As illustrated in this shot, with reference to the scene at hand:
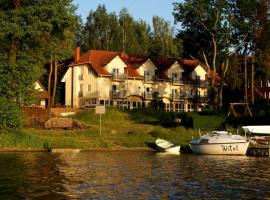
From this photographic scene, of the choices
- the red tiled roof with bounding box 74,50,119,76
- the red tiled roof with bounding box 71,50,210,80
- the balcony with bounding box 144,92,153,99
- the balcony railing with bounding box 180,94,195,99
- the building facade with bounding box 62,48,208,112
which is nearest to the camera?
the red tiled roof with bounding box 74,50,119,76

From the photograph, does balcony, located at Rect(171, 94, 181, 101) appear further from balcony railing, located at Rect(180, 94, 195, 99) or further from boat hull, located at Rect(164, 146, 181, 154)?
boat hull, located at Rect(164, 146, 181, 154)

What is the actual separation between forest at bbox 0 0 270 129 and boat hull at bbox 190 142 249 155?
16833 millimetres

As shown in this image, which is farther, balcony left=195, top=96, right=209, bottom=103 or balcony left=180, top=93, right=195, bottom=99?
balcony left=195, top=96, right=209, bottom=103

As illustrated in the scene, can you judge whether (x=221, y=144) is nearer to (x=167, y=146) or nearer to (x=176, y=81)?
(x=167, y=146)

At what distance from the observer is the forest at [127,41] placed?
5112cm

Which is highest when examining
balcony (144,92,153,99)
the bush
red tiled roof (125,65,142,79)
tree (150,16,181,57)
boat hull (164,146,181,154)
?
tree (150,16,181,57)

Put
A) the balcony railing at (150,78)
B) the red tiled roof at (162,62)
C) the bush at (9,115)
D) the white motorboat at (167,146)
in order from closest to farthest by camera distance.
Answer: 1. the bush at (9,115)
2. the white motorboat at (167,146)
3. the balcony railing at (150,78)
4. the red tiled roof at (162,62)

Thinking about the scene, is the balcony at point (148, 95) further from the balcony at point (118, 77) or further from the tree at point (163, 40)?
the tree at point (163, 40)

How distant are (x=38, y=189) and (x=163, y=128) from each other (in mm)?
41504

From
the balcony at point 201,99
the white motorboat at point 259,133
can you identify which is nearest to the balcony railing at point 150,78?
the balcony at point 201,99

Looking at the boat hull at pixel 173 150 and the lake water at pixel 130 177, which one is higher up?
the boat hull at pixel 173 150

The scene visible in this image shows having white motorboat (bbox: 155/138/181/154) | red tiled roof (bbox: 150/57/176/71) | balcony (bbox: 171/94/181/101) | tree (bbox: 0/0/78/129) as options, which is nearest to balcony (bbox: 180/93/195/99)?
balcony (bbox: 171/94/181/101)

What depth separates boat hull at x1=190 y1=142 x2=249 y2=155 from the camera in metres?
48.2

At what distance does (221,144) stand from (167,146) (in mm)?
5766
